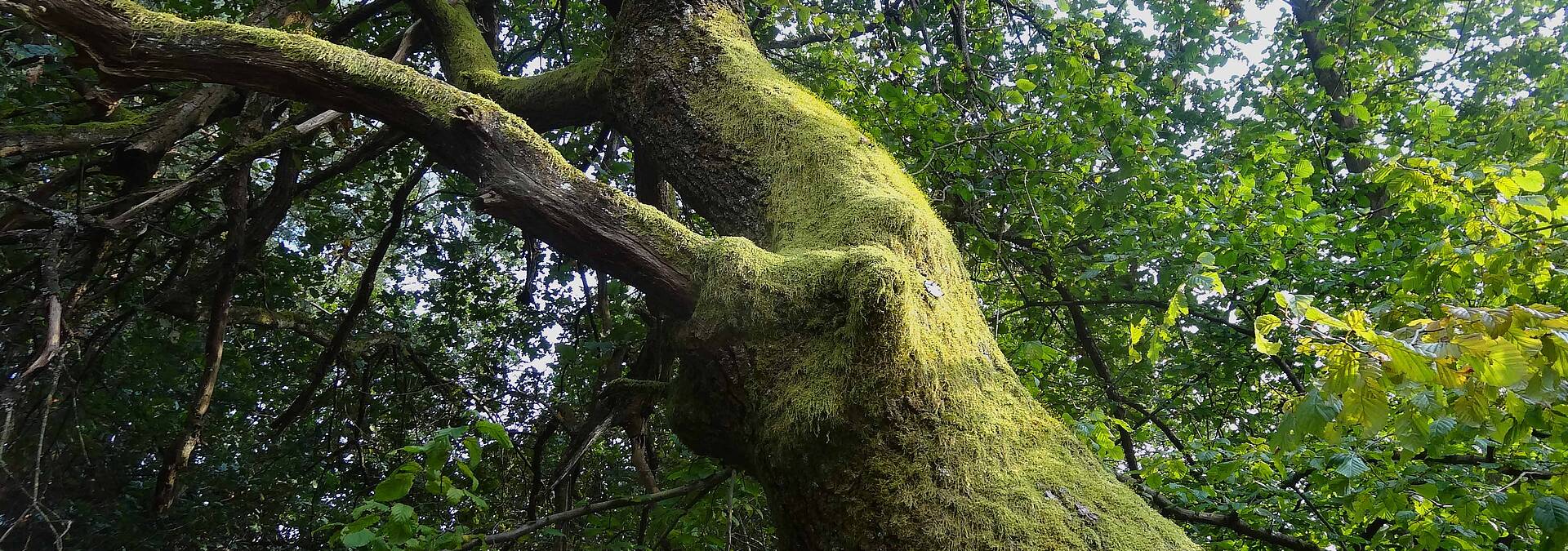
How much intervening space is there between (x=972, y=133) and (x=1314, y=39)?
5.02 m

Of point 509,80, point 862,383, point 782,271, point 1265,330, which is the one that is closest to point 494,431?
point 782,271

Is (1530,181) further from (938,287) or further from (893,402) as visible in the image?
(893,402)

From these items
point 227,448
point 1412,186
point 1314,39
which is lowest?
point 1412,186

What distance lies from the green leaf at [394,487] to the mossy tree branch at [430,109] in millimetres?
743

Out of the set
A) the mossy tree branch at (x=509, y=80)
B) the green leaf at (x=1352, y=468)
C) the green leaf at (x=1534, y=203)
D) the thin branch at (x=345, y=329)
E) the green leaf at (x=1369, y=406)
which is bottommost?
the green leaf at (x=1369, y=406)

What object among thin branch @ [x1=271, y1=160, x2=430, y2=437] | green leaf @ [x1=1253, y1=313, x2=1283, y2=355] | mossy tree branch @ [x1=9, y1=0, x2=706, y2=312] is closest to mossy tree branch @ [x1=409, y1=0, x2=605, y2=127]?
thin branch @ [x1=271, y1=160, x2=430, y2=437]

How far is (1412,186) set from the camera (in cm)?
264

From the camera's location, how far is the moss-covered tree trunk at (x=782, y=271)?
156 centimetres

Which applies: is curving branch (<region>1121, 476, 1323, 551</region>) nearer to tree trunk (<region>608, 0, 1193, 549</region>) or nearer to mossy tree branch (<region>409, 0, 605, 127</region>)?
tree trunk (<region>608, 0, 1193, 549</region>)

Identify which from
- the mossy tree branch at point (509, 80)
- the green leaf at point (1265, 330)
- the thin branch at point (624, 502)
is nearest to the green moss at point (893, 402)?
the green leaf at point (1265, 330)

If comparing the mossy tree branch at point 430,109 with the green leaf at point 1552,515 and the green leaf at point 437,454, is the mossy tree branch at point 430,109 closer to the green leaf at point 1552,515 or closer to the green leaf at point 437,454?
the green leaf at point 437,454

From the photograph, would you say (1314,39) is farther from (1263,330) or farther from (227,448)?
(227,448)

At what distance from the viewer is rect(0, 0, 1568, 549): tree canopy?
227cm

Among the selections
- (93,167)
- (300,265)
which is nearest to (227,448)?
(300,265)
